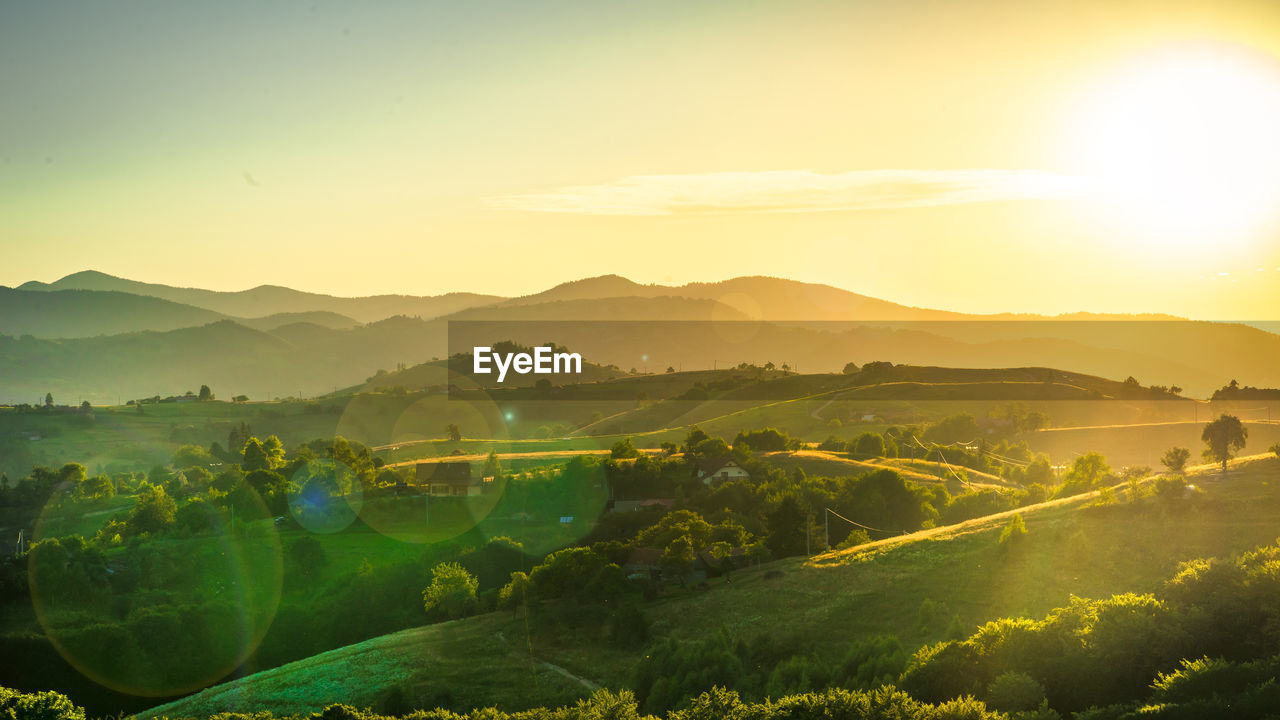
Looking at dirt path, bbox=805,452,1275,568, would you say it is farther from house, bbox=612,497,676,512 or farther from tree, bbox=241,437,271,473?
tree, bbox=241,437,271,473

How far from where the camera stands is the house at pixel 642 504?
70869 mm

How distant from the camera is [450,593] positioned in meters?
51.4

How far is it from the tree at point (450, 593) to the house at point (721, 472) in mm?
29709

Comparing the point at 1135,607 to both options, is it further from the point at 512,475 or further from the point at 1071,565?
the point at 512,475

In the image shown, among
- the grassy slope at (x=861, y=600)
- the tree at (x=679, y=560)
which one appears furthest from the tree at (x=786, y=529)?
the grassy slope at (x=861, y=600)

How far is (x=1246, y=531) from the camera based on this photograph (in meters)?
38.3

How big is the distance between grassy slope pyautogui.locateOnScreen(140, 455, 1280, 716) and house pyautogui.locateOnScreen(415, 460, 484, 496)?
3127 cm

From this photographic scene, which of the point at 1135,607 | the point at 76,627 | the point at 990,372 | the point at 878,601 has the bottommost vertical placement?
the point at 76,627

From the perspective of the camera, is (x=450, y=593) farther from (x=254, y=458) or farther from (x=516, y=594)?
(x=254, y=458)

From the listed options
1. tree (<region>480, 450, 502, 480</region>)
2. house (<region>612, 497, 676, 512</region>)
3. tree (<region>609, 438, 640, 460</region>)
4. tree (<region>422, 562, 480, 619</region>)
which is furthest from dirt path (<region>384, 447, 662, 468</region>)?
tree (<region>422, 562, 480, 619</region>)

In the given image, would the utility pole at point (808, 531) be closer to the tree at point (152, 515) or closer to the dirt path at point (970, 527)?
the dirt path at point (970, 527)

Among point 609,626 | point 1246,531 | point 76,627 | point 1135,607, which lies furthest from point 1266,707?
point 76,627

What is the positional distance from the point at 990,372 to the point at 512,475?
99.1 m

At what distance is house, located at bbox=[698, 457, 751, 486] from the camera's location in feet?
258
